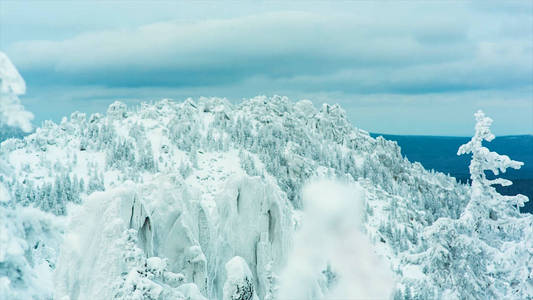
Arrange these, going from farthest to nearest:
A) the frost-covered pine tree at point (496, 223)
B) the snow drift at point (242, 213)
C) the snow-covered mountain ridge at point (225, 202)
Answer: the frost-covered pine tree at point (496, 223) → the snow-covered mountain ridge at point (225, 202) → the snow drift at point (242, 213)

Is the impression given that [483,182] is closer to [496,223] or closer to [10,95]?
[496,223]

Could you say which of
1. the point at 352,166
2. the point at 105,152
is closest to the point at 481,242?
the point at 105,152

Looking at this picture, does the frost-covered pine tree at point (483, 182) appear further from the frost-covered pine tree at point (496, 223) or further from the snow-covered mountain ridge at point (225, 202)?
the snow-covered mountain ridge at point (225, 202)

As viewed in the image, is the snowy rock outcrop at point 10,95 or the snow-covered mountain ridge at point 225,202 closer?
the snowy rock outcrop at point 10,95

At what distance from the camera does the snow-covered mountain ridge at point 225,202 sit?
16.2 meters

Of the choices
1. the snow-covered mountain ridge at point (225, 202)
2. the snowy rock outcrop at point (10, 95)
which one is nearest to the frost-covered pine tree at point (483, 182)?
the snow-covered mountain ridge at point (225, 202)

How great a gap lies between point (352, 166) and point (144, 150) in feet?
212

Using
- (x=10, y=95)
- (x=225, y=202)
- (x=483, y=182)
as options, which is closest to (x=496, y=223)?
(x=483, y=182)

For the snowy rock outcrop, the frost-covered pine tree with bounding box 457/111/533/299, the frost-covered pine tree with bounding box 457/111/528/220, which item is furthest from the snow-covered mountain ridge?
the snowy rock outcrop

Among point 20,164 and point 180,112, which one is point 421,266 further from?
point 180,112

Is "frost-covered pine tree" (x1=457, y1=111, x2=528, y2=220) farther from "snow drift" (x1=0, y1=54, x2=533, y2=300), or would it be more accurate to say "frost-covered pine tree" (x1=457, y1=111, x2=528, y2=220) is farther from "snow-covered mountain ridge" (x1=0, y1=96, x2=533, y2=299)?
"snow-covered mountain ridge" (x1=0, y1=96, x2=533, y2=299)

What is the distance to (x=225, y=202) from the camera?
2845 centimetres

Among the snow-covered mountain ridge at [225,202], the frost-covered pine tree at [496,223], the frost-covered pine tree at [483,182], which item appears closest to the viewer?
the snow-covered mountain ridge at [225,202]

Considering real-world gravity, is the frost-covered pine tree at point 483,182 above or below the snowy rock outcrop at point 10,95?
above
